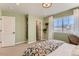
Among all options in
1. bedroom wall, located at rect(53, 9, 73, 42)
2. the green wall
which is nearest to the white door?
the green wall

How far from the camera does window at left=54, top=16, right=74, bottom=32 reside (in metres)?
1.53

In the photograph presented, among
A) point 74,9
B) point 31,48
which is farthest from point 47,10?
point 31,48

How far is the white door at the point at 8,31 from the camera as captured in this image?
1.53 meters

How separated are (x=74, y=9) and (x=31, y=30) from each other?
0.75 metres

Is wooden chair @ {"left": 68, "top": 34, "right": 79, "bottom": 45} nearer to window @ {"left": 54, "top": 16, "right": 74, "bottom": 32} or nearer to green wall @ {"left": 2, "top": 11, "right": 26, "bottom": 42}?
window @ {"left": 54, "top": 16, "right": 74, "bottom": 32}

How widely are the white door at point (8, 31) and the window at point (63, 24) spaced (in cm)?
71

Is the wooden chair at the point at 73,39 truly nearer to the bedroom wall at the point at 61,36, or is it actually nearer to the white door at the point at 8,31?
the bedroom wall at the point at 61,36

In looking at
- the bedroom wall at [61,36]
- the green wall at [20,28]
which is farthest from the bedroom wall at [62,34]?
the green wall at [20,28]

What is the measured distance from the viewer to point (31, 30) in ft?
5.25

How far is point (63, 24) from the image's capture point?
159cm

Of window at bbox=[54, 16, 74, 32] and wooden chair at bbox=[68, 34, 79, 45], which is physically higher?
window at bbox=[54, 16, 74, 32]

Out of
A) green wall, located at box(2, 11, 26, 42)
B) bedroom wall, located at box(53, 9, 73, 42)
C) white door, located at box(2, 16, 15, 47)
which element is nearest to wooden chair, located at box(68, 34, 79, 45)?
bedroom wall, located at box(53, 9, 73, 42)

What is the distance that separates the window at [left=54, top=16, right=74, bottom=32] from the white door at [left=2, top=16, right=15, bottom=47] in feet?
2.33

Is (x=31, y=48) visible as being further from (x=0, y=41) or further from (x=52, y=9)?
(x=52, y=9)
